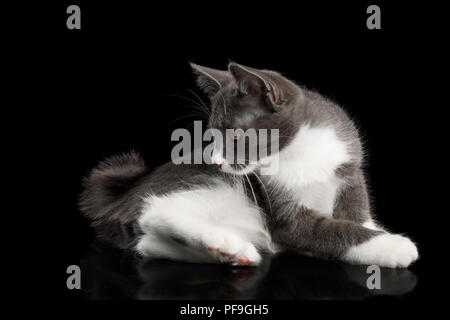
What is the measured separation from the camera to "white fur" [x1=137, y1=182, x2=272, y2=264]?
9.64 feet

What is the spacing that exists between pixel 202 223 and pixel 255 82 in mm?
732

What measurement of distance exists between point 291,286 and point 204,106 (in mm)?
1178

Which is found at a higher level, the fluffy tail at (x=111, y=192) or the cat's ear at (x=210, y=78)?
the cat's ear at (x=210, y=78)

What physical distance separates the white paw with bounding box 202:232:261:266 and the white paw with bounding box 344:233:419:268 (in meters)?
0.48

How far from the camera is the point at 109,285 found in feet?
9.17

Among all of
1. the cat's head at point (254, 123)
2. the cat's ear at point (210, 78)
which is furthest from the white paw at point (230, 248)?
the cat's ear at point (210, 78)

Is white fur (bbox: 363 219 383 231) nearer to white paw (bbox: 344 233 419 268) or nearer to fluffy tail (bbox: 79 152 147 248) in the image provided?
white paw (bbox: 344 233 419 268)

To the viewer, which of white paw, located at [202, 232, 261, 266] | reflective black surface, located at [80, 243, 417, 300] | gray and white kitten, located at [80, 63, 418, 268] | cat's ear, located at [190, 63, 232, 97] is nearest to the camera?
reflective black surface, located at [80, 243, 417, 300]

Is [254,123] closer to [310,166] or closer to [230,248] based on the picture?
[310,166]

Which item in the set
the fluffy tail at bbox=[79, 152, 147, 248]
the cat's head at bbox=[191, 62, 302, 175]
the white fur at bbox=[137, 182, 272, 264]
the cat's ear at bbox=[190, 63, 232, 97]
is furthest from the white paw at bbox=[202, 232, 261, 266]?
the cat's ear at bbox=[190, 63, 232, 97]

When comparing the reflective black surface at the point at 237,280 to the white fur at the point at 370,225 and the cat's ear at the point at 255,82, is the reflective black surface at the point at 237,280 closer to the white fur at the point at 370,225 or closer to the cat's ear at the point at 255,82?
the white fur at the point at 370,225

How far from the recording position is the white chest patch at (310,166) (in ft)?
10.2

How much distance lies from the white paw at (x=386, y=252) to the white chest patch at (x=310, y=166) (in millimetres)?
304

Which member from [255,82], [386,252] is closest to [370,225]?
[386,252]
